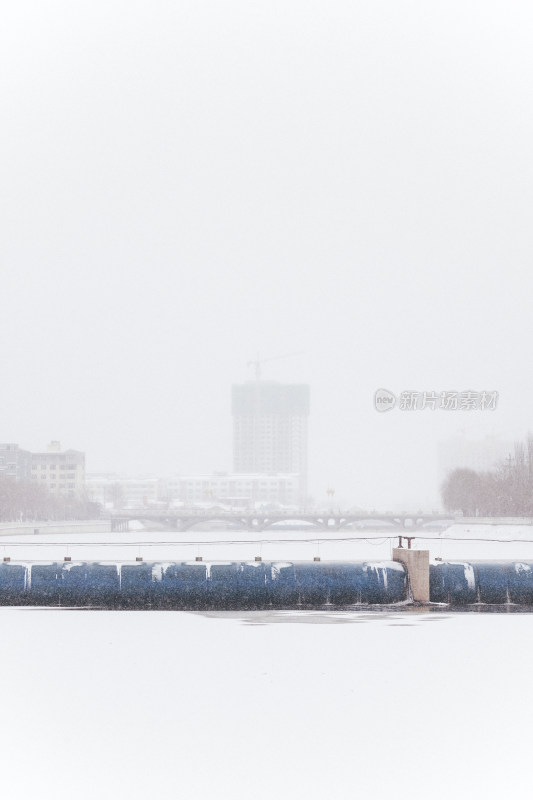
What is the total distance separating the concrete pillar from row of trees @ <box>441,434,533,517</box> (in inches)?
4962

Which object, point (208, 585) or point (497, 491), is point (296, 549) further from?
point (208, 585)

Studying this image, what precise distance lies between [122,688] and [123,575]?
17602 millimetres

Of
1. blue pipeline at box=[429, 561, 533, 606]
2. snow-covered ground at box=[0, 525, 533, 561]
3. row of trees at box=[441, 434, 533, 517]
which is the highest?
row of trees at box=[441, 434, 533, 517]

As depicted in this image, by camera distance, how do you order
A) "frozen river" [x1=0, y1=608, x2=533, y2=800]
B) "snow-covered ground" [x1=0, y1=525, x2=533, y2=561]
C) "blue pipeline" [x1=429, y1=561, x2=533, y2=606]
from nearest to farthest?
1. "frozen river" [x1=0, y1=608, x2=533, y2=800]
2. "blue pipeline" [x1=429, y1=561, x2=533, y2=606]
3. "snow-covered ground" [x1=0, y1=525, x2=533, y2=561]

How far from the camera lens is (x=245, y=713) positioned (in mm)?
21047

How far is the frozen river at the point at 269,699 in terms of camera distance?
17625 millimetres

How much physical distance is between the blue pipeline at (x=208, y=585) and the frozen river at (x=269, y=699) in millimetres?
4389

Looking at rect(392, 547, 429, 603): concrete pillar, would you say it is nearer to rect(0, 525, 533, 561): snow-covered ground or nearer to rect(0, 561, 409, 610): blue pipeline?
rect(0, 561, 409, 610): blue pipeline

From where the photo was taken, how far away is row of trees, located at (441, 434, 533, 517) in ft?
→ 558

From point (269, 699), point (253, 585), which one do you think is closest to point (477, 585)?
point (253, 585)

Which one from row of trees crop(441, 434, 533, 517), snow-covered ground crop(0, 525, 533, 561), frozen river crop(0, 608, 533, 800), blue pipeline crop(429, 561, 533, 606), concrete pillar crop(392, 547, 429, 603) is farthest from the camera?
row of trees crop(441, 434, 533, 517)

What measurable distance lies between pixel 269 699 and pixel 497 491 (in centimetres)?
16233

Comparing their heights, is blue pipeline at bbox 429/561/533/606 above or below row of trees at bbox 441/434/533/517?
below

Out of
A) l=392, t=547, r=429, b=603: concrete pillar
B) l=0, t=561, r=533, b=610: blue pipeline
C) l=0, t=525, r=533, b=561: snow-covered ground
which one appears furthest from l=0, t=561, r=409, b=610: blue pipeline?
l=0, t=525, r=533, b=561: snow-covered ground
